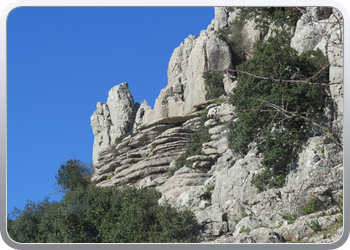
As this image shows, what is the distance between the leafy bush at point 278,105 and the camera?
643 inches

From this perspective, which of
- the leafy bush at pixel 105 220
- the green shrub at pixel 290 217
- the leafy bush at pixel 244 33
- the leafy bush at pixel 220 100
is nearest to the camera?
the green shrub at pixel 290 217

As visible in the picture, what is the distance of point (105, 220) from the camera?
56.8ft

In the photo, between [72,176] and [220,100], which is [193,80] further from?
[72,176]

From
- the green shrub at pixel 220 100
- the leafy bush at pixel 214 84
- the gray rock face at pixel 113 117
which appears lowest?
the green shrub at pixel 220 100

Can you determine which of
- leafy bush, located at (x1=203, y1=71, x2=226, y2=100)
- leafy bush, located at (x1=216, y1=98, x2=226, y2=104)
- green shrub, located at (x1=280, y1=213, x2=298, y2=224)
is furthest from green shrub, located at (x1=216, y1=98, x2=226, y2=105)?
green shrub, located at (x1=280, y1=213, x2=298, y2=224)

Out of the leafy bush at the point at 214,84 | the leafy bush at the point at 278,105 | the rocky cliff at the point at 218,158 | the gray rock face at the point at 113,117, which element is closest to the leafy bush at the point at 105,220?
the rocky cliff at the point at 218,158

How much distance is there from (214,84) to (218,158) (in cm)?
995

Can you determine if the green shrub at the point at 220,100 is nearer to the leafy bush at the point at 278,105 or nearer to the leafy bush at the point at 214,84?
the leafy bush at the point at 214,84

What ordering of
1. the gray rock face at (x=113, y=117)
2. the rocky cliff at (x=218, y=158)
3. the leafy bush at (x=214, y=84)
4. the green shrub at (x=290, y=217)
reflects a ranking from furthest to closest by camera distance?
the gray rock face at (x=113, y=117), the leafy bush at (x=214, y=84), the green shrub at (x=290, y=217), the rocky cliff at (x=218, y=158)

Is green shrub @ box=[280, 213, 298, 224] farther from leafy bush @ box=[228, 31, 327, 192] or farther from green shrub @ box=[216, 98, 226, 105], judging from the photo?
green shrub @ box=[216, 98, 226, 105]

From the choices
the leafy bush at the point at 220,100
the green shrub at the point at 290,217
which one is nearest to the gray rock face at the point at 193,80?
the leafy bush at the point at 220,100

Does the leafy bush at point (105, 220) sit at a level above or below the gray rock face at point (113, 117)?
below

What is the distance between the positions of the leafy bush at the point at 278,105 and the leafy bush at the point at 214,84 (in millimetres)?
11696

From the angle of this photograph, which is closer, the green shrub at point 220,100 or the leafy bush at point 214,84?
the green shrub at point 220,100
